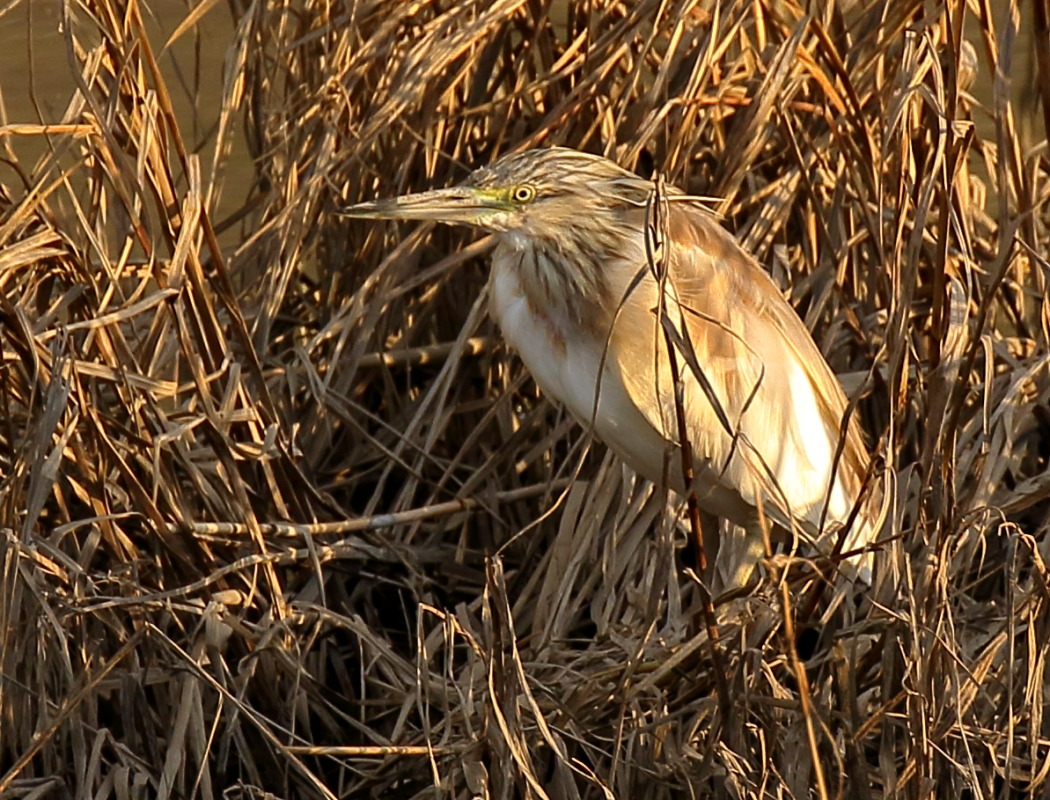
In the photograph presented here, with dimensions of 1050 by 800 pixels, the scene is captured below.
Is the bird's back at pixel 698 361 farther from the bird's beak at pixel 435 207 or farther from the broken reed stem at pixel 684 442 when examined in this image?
the broken reed stem at pixel 684 442

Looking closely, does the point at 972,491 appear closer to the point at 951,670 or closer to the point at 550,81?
the point at 951,670

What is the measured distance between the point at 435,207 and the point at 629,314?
31 cm

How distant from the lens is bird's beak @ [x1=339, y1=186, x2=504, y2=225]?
2.26m

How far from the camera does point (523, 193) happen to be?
237cm

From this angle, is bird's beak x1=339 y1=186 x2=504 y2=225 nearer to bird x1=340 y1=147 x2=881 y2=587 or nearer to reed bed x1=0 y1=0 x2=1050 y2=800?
bird x1=340 y1=147 x2=881 y2=587

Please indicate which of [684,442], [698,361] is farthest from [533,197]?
[684,442]

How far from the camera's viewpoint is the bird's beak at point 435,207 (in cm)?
226

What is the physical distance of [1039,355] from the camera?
105 inches

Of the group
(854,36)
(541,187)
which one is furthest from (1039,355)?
(541,187)

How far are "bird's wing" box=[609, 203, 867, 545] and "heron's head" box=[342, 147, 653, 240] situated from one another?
8 centimetres

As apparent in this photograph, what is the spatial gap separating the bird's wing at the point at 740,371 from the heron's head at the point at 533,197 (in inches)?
3.2

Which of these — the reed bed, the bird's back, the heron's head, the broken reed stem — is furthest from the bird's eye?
the broken reed stem

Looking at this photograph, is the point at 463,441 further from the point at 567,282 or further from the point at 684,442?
the point at 684,442

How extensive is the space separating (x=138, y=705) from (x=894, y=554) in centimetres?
98
